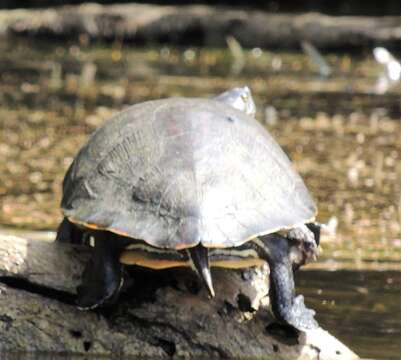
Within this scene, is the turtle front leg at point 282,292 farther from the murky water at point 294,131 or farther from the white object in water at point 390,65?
the white object in water at point 390,65

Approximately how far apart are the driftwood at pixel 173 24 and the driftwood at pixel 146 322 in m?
12.7

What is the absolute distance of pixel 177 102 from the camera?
386cm

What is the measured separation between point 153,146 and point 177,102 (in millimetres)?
262

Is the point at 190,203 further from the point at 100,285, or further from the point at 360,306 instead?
the point at 360,306

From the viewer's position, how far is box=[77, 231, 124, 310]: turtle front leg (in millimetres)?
3498

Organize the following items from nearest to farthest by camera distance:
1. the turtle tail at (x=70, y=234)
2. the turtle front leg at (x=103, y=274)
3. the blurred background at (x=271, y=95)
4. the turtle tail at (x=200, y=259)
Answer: the turtle tail at (x=200, y=259), the turtle front leg at (x=103, y=274), the turtle tail at (x=70, y=234), the blurred background at (x=271, y=95)

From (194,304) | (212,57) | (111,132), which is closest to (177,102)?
(111,132)

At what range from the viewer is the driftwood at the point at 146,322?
3596mm

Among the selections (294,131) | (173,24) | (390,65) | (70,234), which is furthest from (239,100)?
(173,24)

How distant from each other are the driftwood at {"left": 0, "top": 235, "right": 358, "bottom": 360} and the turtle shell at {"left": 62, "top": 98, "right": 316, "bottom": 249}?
0.23 meters

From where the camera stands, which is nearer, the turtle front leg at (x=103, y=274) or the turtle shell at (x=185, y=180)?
the turtle shell at (x=185, y=180)

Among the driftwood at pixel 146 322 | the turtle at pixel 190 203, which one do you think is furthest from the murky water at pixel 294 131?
the turtle at pixel 190 203

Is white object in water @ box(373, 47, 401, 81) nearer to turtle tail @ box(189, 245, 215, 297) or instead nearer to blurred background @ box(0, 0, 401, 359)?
blurred background @ box(0, 0, 401, 359)

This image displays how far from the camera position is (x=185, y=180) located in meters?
3.45
